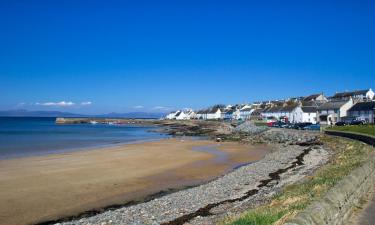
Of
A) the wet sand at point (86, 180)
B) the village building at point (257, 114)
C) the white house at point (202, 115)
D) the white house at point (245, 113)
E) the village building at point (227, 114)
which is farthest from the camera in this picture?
the white house at point (202, 115)

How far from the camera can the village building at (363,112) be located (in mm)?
71906

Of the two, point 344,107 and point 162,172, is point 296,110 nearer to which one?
point 344,107

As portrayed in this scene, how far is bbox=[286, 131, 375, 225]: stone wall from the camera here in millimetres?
6552

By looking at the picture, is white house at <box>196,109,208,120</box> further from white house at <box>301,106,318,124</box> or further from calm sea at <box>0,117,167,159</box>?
calm sea at <box>0,117,167,159</box>

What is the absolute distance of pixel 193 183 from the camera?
2252cm

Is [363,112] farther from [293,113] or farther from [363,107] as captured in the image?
[293,113]

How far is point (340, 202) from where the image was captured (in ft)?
26.7

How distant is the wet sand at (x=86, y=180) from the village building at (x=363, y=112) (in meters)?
44.9

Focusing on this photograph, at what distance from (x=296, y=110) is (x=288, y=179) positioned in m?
79.9

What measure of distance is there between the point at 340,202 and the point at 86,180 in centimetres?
1775

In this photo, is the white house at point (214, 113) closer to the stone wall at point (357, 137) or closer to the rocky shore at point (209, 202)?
the stone wall at point (357, 137)

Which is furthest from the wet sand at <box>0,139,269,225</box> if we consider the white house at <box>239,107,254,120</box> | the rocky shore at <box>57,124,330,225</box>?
the white house at <box>239,107,254,120</box>

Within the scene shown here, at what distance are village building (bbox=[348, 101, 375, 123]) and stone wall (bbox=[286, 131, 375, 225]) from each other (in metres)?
65.2

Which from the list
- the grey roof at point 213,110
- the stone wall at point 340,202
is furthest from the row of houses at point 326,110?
the stone wall at point 340,202
